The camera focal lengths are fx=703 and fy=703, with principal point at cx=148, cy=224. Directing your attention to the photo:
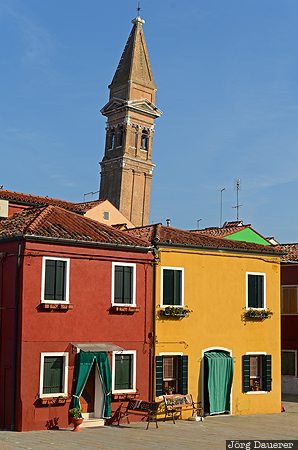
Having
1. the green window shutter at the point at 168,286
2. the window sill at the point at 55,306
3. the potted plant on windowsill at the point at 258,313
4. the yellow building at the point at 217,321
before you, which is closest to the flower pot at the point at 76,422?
the window sill at the point at 55,306

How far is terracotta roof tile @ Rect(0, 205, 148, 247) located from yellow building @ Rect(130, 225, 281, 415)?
1613mm

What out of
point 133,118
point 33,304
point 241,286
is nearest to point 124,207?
point 133,118

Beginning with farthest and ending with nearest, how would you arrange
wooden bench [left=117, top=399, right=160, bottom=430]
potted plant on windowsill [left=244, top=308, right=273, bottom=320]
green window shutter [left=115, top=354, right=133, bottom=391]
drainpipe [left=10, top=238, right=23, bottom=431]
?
potted plant on windowsill [left=244, top=308, right=273, bottom=320] < green window shutter [left=115, top=354, right=133, bottom=391] < wooden bench [left=117, top=399, right=160, bottom=430] < drainpipe [left=10, top=238, right=23, bottom=431]

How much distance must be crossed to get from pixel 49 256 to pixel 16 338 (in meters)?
2.56

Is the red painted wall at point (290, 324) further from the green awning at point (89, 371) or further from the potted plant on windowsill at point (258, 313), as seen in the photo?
the green awning at point (89, 371)

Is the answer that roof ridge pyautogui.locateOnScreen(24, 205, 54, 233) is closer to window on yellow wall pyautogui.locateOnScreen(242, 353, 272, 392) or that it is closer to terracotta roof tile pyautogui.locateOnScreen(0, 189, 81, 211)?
terracotta roof tile pyautogui.locateOnScreen(0, 189, 81, 211)

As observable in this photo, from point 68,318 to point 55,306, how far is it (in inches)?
26.3

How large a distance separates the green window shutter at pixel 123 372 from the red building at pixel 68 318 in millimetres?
32

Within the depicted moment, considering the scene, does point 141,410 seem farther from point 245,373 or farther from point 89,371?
point 245,373

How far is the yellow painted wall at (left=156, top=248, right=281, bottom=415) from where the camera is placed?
23969mm

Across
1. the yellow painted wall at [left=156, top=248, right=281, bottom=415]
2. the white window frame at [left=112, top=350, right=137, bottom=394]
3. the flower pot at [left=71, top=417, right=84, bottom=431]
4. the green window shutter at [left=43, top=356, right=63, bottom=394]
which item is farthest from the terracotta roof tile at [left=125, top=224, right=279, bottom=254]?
the flower pot at [left=71, top=417, right=84, bottom=431]

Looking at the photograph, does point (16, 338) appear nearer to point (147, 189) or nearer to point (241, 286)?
point (241, 286)

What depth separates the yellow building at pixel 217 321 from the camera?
77.9ft

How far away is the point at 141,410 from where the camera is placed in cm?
2131
